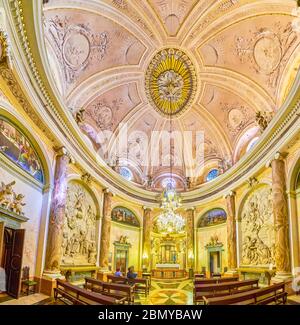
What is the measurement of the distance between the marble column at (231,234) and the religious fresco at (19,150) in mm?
12319

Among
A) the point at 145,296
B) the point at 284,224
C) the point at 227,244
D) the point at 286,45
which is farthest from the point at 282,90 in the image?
the point at 145,296

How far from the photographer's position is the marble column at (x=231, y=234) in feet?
56.9

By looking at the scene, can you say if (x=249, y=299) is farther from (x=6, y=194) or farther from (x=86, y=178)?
(x=86, y=178)

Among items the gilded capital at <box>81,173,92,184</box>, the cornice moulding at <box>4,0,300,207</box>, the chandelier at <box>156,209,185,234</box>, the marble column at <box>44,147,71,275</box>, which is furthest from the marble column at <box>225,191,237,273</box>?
the marble column at <box>44,147,71,275</box>

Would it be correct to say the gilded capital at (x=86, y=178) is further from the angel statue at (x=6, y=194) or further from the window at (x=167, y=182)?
the window at (x=167, y=182)

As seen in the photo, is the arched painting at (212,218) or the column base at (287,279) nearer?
the column base at (287,279)

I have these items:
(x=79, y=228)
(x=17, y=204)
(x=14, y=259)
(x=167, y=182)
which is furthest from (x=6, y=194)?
(x=167, y=182)

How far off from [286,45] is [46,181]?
12886mm

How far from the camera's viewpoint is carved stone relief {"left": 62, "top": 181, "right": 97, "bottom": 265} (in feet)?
45.9

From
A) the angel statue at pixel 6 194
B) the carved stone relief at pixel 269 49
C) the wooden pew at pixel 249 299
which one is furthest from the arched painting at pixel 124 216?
the carved stone relief at pixel 269 49

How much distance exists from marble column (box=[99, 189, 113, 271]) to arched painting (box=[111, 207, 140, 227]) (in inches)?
74.6

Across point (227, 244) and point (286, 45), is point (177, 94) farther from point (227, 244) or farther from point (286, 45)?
point (227, 244)

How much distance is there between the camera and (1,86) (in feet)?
Answer: 29.0

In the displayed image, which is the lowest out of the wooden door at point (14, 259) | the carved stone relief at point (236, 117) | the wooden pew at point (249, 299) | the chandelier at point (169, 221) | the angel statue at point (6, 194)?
the wooden pew at point (249, 299)
